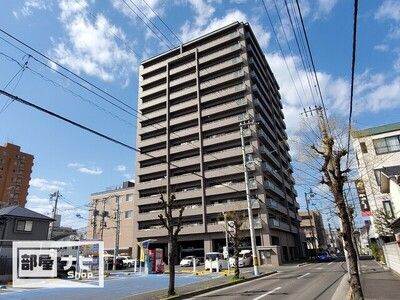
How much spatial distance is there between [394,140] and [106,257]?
42101 mm

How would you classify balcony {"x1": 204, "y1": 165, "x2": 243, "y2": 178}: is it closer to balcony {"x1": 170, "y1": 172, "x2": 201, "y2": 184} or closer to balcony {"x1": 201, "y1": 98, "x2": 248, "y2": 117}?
balcony {"x1": 170, "y1": 172, "x2": 201, "y2": 184}

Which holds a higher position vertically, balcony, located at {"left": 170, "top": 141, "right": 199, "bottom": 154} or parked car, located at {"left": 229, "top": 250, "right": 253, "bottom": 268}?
balcony, located at {"left": 170, "top": 141, "right": 199, "bottom": 154}

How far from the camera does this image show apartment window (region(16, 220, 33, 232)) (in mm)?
30234

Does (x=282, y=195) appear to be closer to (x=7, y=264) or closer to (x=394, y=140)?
(x=394, y=140)

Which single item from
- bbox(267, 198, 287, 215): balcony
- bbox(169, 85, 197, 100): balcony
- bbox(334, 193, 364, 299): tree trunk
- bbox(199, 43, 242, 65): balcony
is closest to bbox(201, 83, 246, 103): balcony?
bbox(169, 85, 197, 100): balcony

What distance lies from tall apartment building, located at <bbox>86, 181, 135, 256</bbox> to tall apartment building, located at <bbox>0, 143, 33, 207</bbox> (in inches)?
1142

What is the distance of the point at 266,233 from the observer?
50312 mm

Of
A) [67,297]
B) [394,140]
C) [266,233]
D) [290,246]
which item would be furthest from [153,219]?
[67,297]

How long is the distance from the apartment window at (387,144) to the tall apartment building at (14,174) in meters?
92.2

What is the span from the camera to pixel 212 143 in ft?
198

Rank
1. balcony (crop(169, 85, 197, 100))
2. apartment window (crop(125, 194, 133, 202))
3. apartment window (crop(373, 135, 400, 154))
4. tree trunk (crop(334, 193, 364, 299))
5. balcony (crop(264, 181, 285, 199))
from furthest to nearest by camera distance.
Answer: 1. apartment window (crop(125, 194, 133, 202))
2. balcony (crop(169, 85, 197, 100))
3. balcony (crop(264, 181, 285, 199))
4. apartment window (crop(373, 135, 400, 154))
5. tree trunk (crop(334, 193, 364, 299))

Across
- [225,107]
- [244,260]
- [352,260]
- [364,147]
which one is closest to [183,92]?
[225,107]

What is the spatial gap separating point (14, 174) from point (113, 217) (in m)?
43.2

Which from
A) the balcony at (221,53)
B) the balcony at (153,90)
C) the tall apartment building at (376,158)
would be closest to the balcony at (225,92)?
the balcony at (221,53)
